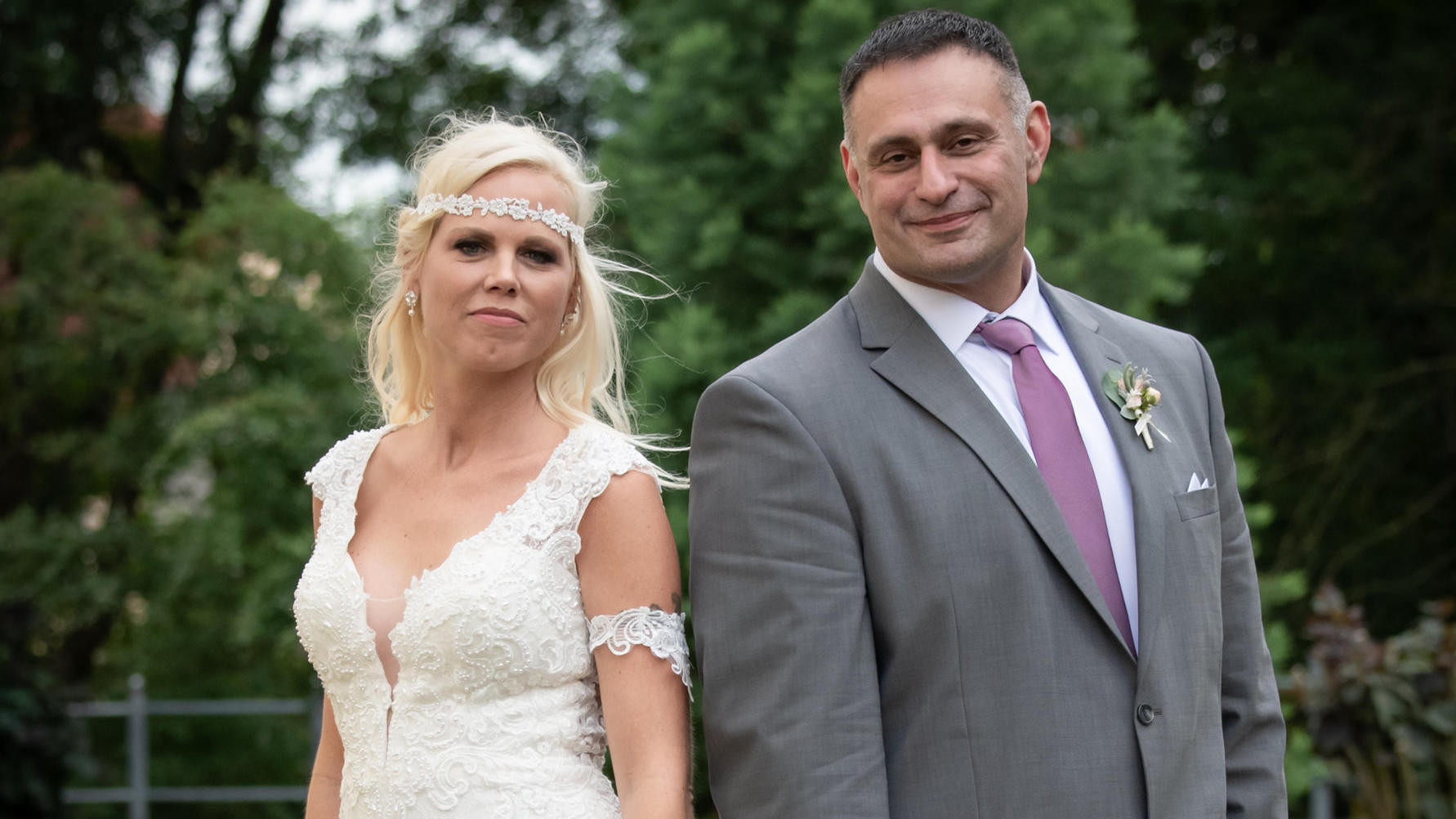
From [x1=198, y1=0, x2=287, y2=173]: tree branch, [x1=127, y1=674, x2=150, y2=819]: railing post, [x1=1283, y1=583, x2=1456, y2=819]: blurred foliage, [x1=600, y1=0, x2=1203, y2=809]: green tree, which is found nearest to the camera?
[x1=600, y1=0, x2=1203, y2=809]: green tree

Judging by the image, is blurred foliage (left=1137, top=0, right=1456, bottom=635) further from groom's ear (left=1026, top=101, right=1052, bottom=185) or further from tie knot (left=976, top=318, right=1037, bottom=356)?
tie knot (left=976, top=318, right=1037, bottom=356)

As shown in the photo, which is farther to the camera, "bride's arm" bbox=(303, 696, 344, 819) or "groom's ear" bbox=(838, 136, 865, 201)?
"bride's arm" bbox=(303, 696, 344, 819)

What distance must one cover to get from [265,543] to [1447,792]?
16.5ft

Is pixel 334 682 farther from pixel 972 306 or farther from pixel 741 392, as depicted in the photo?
pixel 972 306

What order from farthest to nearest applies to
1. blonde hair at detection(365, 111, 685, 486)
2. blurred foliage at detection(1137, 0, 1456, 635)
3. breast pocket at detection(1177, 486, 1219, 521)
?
blurred foliage at detection(1137, 0, 1456, 635), blonde hair at detection(365, 111, 685, 486), breast pocket at detection(1177, 486, 1219, 521)

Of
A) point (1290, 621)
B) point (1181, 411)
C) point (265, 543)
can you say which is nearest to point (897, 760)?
point (1181, 411)

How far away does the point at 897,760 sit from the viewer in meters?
2.04

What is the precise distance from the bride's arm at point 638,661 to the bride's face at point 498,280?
306mm

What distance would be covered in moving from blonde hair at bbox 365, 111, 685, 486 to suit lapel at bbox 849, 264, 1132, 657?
1.67ft

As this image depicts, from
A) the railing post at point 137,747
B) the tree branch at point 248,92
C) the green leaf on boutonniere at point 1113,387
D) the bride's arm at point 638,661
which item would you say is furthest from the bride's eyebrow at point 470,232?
the tree branch at point 248,92

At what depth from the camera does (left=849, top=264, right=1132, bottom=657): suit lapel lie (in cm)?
205

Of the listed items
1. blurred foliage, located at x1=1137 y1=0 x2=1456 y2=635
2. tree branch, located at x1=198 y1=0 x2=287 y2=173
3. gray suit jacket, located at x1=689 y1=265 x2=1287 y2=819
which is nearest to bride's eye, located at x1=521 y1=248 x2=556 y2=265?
gray suit jacket, located at x1=689 y1=265 x2=1287 y2=819

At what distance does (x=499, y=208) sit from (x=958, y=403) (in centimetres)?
88

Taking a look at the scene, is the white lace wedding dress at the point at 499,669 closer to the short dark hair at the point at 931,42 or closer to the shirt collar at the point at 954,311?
the shirt collar at the point at 954,311
